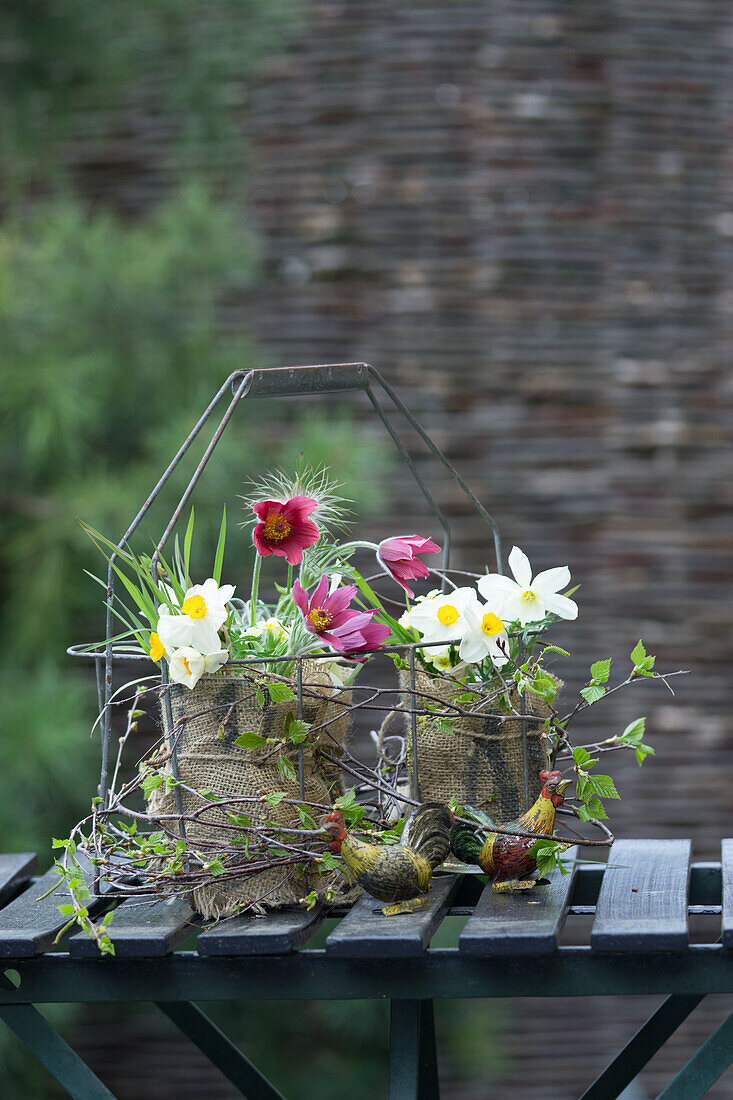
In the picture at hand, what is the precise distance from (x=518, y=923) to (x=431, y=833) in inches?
6.2

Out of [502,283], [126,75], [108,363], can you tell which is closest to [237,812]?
[108,363]

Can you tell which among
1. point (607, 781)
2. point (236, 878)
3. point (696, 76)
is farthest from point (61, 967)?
point (696, 76)

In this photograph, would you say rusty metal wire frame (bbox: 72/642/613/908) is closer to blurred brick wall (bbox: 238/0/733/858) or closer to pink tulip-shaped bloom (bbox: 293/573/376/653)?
pink tulip-shaped bloom (bbox: 293/573/376/653)

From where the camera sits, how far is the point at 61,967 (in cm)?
94

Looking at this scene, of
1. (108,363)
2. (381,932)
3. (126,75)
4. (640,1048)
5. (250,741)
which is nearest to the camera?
(381,932)

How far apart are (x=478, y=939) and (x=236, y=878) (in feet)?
0.73

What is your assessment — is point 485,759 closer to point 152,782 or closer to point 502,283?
point 152,782

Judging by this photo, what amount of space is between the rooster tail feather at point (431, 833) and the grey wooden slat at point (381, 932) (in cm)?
5

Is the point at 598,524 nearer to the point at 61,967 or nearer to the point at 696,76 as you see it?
the point at 696,76

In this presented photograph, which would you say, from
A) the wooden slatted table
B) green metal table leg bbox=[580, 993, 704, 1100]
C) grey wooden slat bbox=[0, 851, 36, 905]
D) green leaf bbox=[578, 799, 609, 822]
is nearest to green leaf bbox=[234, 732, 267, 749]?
the wooden slatted table

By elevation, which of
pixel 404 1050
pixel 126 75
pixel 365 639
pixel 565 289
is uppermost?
pixel 126 75

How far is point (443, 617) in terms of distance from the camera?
0.99m

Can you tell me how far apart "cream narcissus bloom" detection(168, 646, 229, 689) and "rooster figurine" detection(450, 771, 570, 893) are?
0.26 metres

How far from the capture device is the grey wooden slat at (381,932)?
0.84 metres
